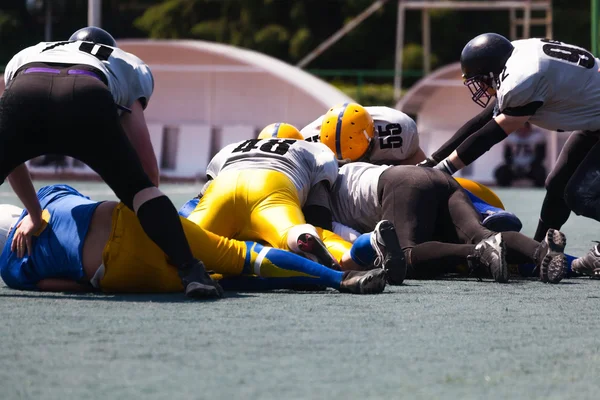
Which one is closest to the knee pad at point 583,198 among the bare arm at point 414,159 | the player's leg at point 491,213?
the player's leg at point 491,213

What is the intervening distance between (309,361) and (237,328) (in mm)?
617

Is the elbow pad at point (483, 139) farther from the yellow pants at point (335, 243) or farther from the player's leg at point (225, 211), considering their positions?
the player's leg at point (225, 211)

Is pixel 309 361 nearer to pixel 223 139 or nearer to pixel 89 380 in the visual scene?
pixel 89 380

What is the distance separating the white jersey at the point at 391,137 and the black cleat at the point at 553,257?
1.99 meters

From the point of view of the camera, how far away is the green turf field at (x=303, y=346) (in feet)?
10.5

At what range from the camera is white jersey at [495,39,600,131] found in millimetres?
6129

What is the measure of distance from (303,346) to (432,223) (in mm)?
2359

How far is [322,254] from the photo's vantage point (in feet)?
17.6

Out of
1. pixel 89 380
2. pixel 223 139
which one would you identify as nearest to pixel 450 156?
pixel 89 380

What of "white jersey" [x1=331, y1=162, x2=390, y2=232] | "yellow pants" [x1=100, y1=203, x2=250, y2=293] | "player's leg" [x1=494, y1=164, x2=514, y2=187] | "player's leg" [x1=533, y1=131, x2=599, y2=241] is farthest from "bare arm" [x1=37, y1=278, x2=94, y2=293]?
"player's leg" [x1=494, y1=164, x2=514, y2=187]

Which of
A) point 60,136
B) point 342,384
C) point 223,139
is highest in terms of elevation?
point 60,136

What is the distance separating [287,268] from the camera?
5.10m

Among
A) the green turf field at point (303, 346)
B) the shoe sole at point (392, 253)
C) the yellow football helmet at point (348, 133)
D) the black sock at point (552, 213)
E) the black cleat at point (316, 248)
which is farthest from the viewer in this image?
the yellow football helmet at point (348, 133)

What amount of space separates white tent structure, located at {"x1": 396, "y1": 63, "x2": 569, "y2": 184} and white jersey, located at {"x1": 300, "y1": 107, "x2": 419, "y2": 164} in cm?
1267
